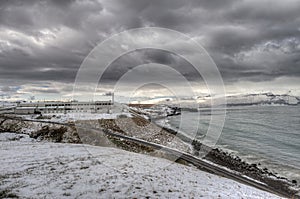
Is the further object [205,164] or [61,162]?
[205,164]

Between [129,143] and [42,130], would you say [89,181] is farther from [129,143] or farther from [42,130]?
[42,130]

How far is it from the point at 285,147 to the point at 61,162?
45.2 metres

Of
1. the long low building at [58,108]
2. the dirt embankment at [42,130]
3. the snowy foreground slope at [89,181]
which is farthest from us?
the long low building at [58,108]

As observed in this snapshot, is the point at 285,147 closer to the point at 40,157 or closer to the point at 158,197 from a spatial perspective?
the point at 158,197

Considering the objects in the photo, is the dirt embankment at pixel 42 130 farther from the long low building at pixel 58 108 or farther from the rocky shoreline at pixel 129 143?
the long low building at pixel 58 108

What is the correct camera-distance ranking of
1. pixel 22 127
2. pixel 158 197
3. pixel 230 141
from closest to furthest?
pixel 158 197 < pixel 22 127 < pixel 230 141

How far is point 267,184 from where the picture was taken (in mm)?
20438

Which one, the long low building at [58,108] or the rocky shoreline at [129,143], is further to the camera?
the long low building at [58,108]

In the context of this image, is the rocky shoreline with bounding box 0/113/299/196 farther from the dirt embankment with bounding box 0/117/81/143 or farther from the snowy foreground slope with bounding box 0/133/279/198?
the snowy foreground slope with bounding box 0/133/279/198

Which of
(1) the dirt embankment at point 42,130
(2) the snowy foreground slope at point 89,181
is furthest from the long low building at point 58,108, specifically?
(2) the snowy foreground slope at point 89,181

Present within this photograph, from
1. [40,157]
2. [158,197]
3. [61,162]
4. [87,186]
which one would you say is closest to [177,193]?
[158,197]

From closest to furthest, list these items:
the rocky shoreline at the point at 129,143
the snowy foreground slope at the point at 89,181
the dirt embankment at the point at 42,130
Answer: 1. the snowy foreground slope at the point at 89,181
2. the rocky shoreline at the point at 129,143
3. the dirt embankment at the point at 42,130

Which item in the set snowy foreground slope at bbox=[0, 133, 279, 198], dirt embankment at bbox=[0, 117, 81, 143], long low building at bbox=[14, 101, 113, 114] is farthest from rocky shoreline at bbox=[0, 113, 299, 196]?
long low building at bbox=[14, 101, 113, 114]

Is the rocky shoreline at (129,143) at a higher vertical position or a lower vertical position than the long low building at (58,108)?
lower
